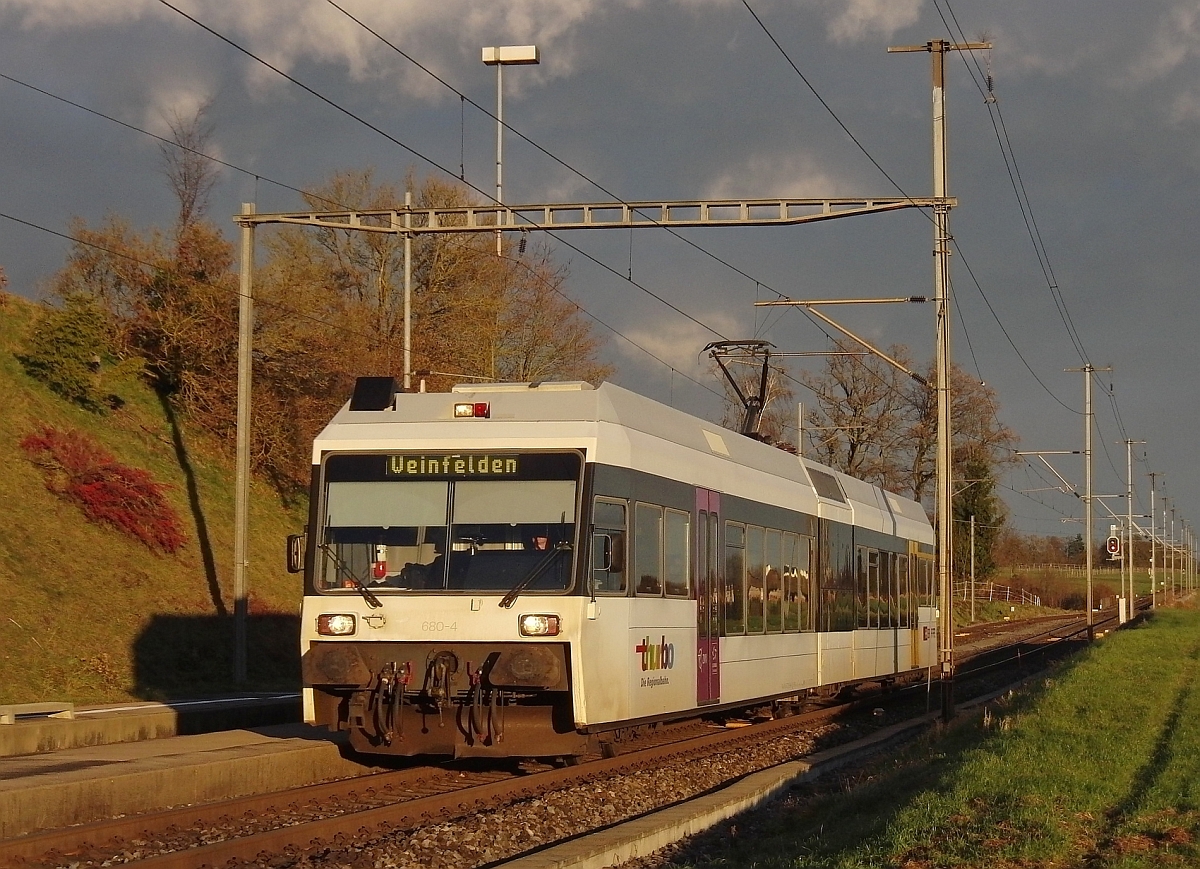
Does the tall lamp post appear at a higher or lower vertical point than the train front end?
higher

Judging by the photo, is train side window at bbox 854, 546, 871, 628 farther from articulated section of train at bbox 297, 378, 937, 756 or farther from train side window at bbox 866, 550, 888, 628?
articulated section of train at bbox 297, 378, 937, 756

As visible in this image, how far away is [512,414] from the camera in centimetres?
1422

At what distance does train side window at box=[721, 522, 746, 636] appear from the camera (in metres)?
17.0

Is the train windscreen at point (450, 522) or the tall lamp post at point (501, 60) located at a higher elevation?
the tall lamp post at point (501, 60)

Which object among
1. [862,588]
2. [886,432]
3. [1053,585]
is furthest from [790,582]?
[1053,585]

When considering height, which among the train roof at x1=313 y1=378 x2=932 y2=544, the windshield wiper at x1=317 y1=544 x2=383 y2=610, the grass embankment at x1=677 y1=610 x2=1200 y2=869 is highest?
the train roof at x1=313 y1=378 x2=932 y2=544

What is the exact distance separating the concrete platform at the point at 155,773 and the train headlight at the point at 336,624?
1.20 meters

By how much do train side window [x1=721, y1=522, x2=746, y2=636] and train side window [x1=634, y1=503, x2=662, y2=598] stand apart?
6.95 ft

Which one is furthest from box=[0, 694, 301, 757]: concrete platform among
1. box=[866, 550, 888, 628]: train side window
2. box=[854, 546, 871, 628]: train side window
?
box=[866, 550, 888, 628]: train side window

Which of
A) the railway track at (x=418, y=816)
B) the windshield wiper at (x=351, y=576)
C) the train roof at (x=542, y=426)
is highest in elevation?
the train roof at (x=542, y=426)

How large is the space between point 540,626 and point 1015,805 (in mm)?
4269

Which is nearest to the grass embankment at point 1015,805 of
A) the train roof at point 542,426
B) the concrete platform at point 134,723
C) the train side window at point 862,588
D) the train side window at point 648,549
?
the train side window at point 648,549

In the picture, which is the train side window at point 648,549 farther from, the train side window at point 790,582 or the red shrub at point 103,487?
the red shrub at point 103,487

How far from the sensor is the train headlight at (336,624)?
44.2 ft
